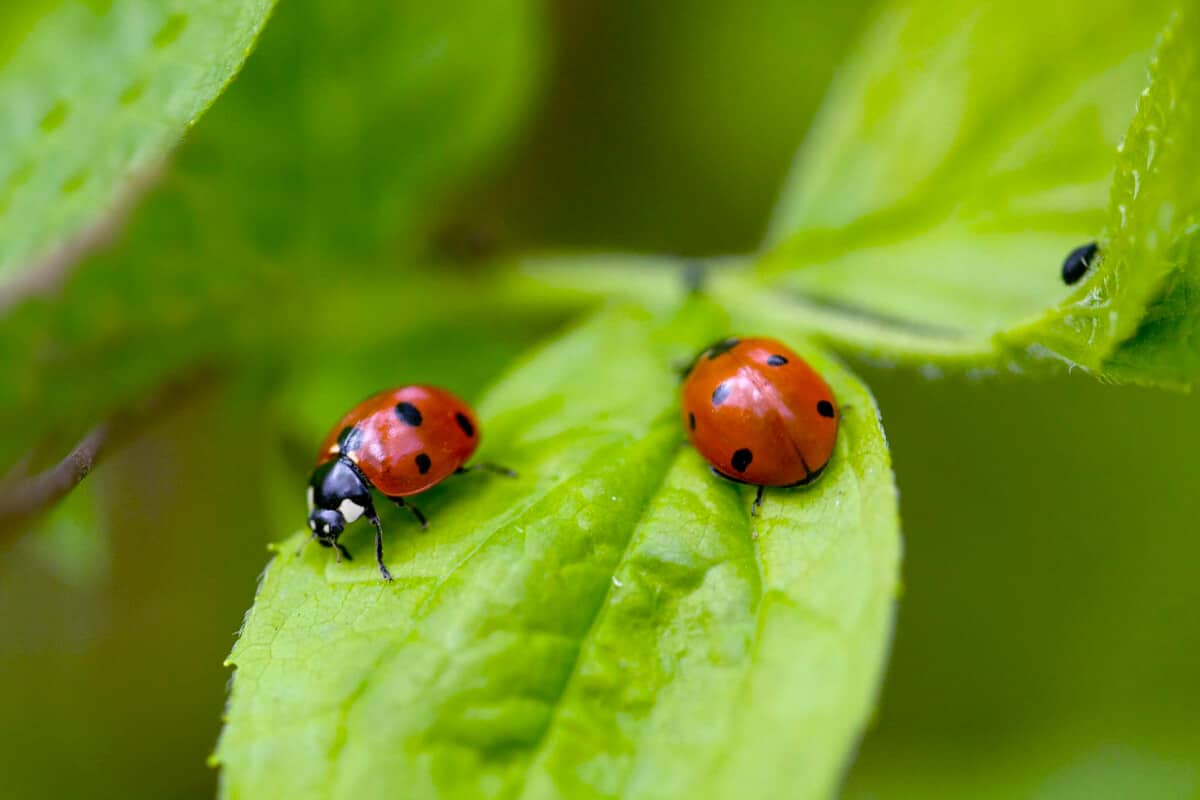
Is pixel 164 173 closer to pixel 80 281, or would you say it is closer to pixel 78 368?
pixel 80 281

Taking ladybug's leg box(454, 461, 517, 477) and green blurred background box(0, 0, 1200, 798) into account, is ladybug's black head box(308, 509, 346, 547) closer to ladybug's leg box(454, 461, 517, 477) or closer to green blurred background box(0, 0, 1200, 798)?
ladybug's leg box(454, 461, 517, 477)

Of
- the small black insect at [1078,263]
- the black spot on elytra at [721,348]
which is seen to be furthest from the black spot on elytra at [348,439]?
the small black insect at [1078,263]

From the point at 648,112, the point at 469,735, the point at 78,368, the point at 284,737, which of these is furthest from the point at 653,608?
the point at 648,112

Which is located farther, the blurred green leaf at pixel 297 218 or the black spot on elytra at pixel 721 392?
the blurred green leaf at pixel 297 218

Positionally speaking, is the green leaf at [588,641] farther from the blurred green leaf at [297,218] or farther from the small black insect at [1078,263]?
the blurred green leaf at [297,218]

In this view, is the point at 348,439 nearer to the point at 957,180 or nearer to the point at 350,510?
the point at 350,510

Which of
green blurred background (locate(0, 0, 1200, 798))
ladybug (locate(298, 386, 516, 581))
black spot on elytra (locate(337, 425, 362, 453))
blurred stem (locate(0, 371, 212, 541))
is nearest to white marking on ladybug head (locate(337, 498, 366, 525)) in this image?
ladybug (locate(298, 386, 516, 581))
